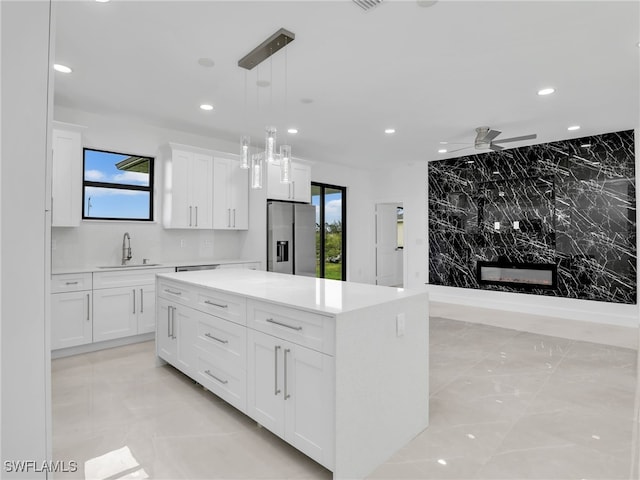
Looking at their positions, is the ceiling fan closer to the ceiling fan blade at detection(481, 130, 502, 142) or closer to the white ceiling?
the ceiling fan blade at detection(481, 130, 502, 142)

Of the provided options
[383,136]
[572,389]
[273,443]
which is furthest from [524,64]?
[273,443]

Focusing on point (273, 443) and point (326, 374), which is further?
point (273, 443)

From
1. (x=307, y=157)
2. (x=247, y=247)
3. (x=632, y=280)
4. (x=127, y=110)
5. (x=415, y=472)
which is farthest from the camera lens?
(x=307, y=157)

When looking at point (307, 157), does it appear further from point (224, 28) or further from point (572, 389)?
point (572, 389)

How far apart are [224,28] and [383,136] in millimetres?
3182

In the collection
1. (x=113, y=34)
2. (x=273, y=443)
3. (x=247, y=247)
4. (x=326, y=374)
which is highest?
(x=113, y=34)

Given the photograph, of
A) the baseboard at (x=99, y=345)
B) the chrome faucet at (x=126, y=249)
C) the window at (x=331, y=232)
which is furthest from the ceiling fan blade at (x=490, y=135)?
the baseboard at (x=99, y=345)

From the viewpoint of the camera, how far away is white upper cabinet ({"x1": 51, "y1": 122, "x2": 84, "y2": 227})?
3.70 meters

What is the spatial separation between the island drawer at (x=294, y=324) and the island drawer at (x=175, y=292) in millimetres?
890

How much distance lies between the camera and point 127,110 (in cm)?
405

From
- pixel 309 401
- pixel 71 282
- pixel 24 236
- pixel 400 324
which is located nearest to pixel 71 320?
pixel 71 282

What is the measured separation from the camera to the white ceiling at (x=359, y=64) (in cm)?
233

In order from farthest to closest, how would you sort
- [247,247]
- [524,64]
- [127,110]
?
[247,247]
[127,110]
[524,64]

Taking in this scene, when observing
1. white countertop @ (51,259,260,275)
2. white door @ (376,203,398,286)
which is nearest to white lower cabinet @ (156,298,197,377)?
white countertop @ (51,259,260,275)
